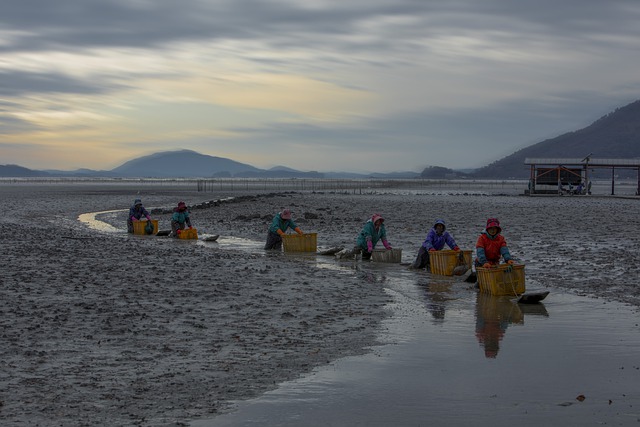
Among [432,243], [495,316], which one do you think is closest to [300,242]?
[432,243]

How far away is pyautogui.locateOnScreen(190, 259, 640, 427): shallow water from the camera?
7.56 m

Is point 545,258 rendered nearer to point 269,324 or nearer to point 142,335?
point 269,324

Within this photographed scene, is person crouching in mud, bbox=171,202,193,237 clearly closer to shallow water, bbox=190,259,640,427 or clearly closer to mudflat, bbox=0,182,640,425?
mudflat, bbox=0,182,640,425

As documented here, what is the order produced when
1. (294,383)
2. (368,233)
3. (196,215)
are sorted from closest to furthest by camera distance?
(294,383) < (368,233) < (196,215)

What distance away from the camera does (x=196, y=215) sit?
43.6 metres

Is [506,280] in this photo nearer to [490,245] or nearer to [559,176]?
[490,245]

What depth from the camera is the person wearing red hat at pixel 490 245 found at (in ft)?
50.8

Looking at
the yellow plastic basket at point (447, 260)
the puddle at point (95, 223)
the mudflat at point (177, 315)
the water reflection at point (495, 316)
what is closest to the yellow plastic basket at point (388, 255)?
the mudflat at point (177, 315)

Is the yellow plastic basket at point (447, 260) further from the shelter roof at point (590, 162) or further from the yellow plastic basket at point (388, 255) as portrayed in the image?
the shelter roof at point (590, 162)

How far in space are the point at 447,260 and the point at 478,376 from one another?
8.84 meters

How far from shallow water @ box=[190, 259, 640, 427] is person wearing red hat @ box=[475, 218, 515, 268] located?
214 centimetres

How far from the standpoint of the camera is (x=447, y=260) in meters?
17.7

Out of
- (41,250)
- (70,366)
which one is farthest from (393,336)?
(41,250)

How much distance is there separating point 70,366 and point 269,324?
11.4 feet
